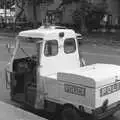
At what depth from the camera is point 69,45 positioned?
6.96 metres

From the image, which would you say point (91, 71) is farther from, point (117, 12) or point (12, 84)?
point (117, 12)

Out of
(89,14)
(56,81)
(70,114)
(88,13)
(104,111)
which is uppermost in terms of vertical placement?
(88,13)

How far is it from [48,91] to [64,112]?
565 mm

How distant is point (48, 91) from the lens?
237 inches

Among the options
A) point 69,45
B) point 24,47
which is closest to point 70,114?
point 69,45

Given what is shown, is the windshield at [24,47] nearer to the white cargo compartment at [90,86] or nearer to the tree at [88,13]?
the white cargo compartment at [90,86]

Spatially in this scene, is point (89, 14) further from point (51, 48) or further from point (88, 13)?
point (51, 48)

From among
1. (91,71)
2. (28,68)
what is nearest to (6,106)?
(28,68)

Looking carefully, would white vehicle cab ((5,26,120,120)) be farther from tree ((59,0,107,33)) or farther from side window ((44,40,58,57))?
tree ((59,0,107,33))

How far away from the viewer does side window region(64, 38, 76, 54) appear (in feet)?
22.3

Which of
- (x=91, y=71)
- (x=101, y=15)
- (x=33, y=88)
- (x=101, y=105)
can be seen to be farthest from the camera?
(x=101, y=15)

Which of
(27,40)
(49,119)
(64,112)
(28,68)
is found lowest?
(49,119)

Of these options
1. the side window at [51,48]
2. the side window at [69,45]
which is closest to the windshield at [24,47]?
the side window at [51,48]

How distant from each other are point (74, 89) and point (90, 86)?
397mm
